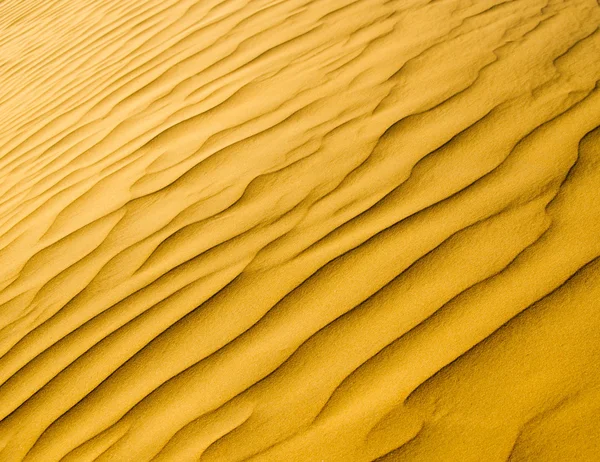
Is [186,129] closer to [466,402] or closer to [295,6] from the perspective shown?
[295,6]

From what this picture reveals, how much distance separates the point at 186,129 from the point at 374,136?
3.30 ft

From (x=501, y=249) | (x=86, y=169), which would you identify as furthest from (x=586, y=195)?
(x=86, y=169)

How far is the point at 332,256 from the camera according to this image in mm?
1997

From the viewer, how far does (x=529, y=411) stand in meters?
1.41

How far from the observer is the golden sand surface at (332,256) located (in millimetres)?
1535

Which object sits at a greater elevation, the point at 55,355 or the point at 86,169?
the point at 86,169

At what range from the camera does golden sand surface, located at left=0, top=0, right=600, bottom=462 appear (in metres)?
1.54

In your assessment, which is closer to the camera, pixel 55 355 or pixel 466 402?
pixel 466 402

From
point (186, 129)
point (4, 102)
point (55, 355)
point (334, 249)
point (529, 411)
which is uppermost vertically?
point (4, 102)

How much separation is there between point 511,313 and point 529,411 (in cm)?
27

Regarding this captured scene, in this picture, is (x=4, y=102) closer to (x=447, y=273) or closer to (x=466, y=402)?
(x=447, y=273)

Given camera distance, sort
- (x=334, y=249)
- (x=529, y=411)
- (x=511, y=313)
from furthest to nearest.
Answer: (x=334, y=249) < (x=511, y=313) < (x=529, y=411)

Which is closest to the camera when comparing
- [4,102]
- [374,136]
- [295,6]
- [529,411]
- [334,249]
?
[529,411]

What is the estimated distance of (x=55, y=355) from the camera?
2.11 metres
